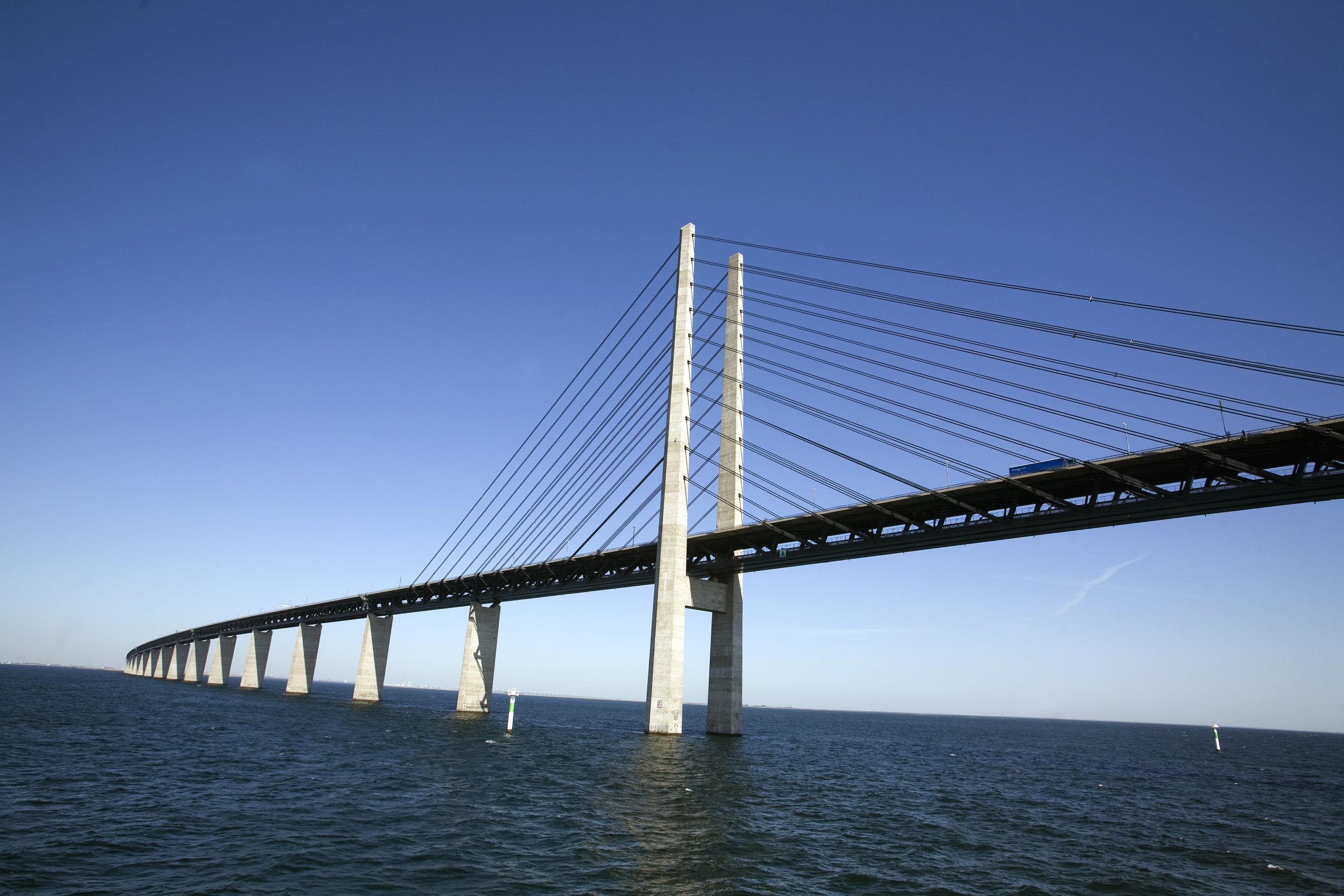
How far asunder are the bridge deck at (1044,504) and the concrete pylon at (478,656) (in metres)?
15.8

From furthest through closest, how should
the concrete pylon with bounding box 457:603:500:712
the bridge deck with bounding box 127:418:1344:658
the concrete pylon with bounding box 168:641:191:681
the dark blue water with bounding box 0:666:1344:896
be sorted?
1. the concrete pylon with bounding box 168:641:191:681
2. the concrete pylon with bounding box 457:603:500:712
3. the bridge deck with bounding box 127:418:1344:658
4. the dark blue water with bounding box 0:666:1344:896

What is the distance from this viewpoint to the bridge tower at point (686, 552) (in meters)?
47.3

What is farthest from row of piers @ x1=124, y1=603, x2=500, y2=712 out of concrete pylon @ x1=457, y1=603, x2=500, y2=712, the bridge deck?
the bridge deck

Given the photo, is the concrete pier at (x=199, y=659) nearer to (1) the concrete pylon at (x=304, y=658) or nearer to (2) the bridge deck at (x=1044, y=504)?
(1) the concrete pylon at (x=304, y=658)

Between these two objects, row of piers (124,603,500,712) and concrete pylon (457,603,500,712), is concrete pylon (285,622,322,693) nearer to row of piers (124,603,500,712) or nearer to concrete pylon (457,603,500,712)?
row of piers (124,603,500,712)

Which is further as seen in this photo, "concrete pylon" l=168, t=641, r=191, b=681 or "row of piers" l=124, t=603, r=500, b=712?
"concrete pylon" l=168, t=641, r=191, b=681

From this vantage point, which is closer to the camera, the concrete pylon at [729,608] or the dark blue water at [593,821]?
the dark blue water at [593,821]

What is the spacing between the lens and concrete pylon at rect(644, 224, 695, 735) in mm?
47000

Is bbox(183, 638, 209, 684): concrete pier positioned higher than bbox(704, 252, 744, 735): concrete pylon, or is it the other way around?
bbox(704, 252, 744, 735): concrete pylon

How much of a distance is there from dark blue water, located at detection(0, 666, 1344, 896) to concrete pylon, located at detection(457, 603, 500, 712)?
25.8 meters

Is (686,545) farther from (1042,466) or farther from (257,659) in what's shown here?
(257,659)

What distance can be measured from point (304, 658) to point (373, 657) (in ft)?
57.4

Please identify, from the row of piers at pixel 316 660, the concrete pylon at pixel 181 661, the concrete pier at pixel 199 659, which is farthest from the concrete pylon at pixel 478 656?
the concrete pylon at pixel 181 661

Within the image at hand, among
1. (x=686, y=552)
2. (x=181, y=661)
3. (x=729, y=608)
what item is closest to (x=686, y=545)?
(x=686, y=552)
